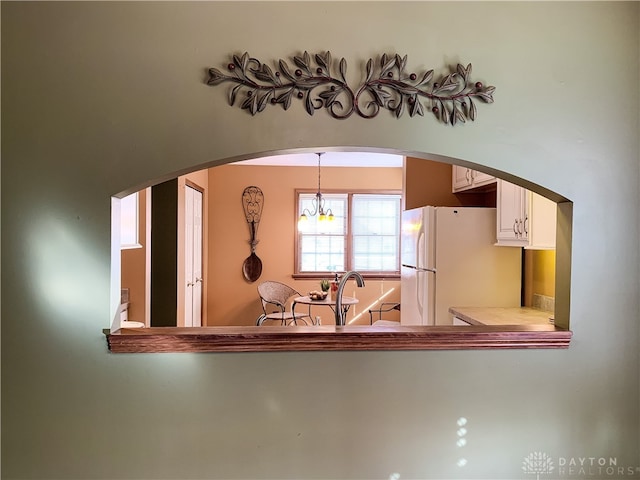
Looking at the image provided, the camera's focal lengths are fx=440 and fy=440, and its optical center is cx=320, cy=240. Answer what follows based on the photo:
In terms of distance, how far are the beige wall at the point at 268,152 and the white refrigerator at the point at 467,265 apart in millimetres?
1526

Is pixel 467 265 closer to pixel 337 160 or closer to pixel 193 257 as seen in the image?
pixel 337 160

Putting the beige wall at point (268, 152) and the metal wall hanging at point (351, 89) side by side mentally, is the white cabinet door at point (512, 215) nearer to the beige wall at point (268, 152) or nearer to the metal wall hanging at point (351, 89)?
the beige wall at point (268, 152)

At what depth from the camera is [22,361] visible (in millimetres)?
1611

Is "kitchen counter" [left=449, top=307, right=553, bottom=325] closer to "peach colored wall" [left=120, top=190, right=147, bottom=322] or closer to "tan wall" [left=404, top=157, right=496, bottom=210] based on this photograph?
"tan wall" [left=404, top=157, right=496, bottom=210]

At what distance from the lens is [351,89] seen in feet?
5.41

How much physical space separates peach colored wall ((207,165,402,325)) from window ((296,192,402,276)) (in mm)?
144

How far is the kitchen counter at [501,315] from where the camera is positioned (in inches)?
106

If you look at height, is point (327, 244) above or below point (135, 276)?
above

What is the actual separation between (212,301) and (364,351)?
15.0 ft

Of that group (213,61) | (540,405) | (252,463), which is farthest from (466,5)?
(252,463)

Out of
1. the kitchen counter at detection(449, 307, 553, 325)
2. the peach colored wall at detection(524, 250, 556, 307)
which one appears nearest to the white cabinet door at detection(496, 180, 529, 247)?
the peach colored wall at detection(524, 250, 556, 307)

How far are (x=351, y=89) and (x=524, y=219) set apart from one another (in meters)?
1.68

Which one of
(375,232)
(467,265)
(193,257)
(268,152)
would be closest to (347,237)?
(375,232)

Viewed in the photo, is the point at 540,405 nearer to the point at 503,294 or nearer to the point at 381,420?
the point at 381,420
